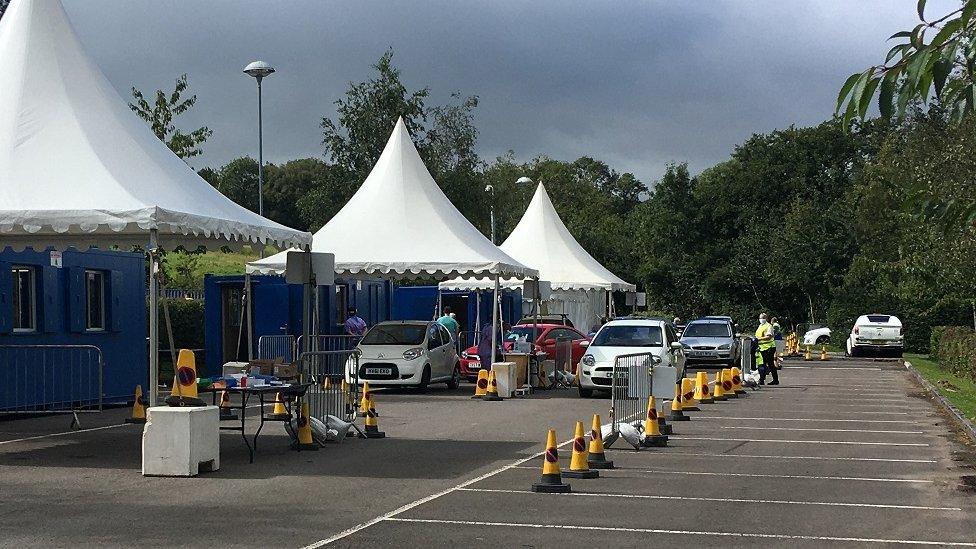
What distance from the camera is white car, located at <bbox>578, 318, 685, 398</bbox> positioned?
27000mm

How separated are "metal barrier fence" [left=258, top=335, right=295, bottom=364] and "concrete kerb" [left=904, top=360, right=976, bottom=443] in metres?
14.7

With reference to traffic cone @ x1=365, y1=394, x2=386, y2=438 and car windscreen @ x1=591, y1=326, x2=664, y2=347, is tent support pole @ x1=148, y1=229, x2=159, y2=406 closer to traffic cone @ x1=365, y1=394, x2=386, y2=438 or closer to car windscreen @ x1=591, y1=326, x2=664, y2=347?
traffic cone @ x1=365, y1=394, x2=386, y2=438

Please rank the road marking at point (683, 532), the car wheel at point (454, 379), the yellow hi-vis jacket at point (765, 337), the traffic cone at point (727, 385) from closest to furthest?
1. the road marking at point (683, 532)
2. the traffic cone at point (727, 385)
3. the car wheel at point (454, 379)
4. the yellow hi-vis jacket at point (765, 337)

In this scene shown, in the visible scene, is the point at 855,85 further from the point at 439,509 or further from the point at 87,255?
the point at 87,255

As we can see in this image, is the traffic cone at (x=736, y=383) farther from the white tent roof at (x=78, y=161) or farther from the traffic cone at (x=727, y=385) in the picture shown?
the white tent roof at (x=78, y=161)

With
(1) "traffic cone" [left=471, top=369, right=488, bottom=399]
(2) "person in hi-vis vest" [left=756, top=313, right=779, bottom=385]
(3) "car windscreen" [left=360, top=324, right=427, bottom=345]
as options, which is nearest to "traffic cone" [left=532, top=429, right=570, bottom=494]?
(1) "traffic cone" [left=471, top=369, right=488, bottom=399]

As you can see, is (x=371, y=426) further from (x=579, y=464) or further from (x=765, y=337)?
(x=765, y=337)

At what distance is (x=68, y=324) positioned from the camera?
24094mm

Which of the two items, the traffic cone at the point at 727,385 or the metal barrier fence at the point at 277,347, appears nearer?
the traffic cone at the point at 727,385

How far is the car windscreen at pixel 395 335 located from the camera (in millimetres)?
29364

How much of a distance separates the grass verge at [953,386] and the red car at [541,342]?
28.9ft

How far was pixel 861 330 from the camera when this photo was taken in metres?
52.0

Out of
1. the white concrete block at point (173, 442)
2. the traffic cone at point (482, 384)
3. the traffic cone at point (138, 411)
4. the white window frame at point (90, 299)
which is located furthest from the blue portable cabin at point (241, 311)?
the white concrete block at point (173, 442)

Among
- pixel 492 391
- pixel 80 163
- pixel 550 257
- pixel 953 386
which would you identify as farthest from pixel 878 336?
pixel 80 163
